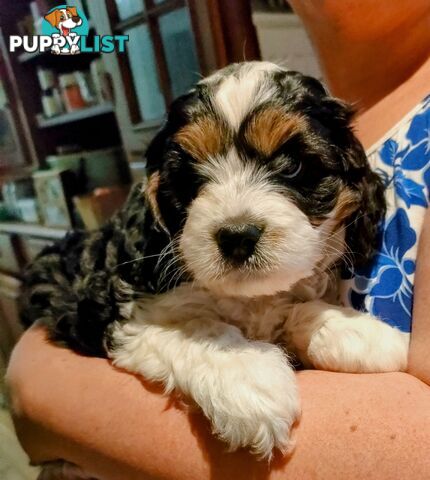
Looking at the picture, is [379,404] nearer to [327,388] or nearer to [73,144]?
[327,388]

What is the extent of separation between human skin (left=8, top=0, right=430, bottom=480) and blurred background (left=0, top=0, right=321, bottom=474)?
1.23 ft

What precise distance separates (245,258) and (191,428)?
1.24 feet

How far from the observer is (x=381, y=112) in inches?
57.4

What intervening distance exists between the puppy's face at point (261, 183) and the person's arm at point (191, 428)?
0.96 feet

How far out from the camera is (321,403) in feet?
3.27

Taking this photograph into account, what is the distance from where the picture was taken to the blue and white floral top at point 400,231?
3.83 feet

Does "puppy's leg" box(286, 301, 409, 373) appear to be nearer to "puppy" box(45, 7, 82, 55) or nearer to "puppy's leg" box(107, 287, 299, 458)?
"puppy's leg" box(107, 287, 299, 458)

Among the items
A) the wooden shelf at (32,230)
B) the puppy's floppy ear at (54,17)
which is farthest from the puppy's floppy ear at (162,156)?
the wooden shelf at (32,230)

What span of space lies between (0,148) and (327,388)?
8.41 feet

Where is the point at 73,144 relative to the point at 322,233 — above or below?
above

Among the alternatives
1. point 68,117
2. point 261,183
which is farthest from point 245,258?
point 68,117

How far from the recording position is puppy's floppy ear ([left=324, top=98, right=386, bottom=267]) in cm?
126

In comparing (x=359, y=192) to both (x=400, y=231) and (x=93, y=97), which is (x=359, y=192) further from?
(x=93, y=97)

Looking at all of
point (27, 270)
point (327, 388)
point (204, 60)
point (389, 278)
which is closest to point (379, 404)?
point (327, 388)
